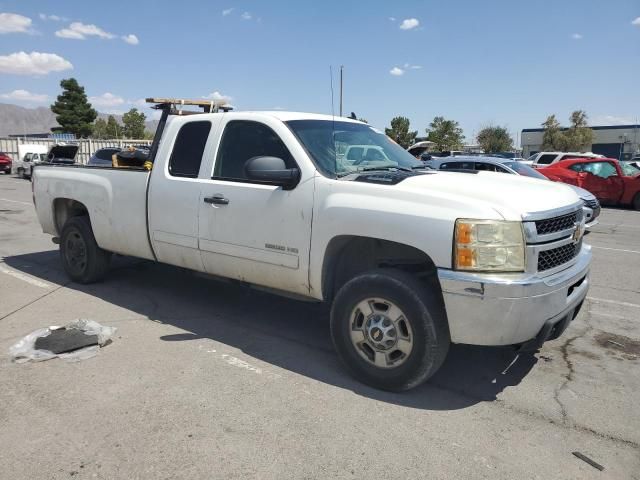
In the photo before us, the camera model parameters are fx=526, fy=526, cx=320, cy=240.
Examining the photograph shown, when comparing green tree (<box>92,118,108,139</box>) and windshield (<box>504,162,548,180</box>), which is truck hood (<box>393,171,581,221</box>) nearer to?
windshield (<box>504,162,548,180</box>)

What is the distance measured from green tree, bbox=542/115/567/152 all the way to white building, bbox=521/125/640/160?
5333 millimetres

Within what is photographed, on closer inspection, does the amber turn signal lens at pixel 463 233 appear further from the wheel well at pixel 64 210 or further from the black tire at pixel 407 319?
the wheel well at pixel 64 210

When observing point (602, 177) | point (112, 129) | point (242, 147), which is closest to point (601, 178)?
point (602, 177)

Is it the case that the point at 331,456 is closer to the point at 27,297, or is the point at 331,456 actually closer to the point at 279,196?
the point at 279,196

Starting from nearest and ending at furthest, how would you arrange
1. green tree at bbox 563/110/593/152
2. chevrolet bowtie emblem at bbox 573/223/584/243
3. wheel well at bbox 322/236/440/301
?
wheel well at bbox 322/236/440/301 → chevrolet bowtie emblem at bbox 573/223/584/243 → green tree at bbox 563/110/593/152

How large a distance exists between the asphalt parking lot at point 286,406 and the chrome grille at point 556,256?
3.02ft

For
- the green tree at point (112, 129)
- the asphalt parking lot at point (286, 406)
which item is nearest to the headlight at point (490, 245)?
the asphalt parking lot at point (286, 406)

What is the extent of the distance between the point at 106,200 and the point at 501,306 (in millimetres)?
4219

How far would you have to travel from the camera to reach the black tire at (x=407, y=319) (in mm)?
3355

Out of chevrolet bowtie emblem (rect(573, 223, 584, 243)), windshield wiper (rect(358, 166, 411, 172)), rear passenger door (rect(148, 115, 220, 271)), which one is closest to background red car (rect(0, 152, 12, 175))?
rear passenger door (rect(148, 115, 220, 271))

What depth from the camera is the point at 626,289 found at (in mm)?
6527

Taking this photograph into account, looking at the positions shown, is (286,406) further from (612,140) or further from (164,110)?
(612,140)

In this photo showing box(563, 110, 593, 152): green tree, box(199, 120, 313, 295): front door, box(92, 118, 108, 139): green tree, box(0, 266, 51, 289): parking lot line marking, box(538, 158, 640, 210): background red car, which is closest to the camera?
box(199, 120, 313, 295): front door

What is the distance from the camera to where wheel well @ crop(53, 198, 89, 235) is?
6369 millimetres
